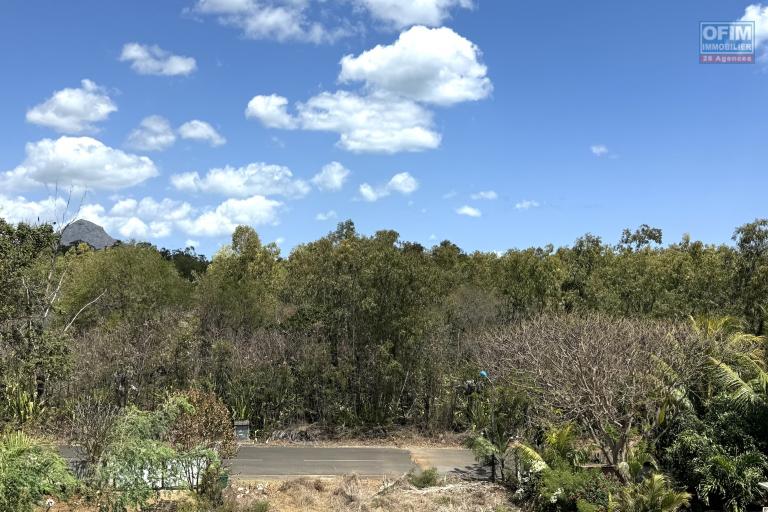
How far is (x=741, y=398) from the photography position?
12.0 metres

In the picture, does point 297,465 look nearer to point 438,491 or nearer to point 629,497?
point 438,491

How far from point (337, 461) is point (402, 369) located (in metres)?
4.20

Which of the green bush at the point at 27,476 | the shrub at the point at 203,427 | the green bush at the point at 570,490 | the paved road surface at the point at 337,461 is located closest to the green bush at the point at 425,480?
the paved road surface at the point at 337,461

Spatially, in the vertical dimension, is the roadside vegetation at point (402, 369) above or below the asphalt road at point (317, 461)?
above

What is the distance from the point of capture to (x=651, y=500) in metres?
10.5

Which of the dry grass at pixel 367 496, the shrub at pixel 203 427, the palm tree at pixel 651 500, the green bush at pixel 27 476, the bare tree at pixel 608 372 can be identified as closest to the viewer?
→ the green bush at pixel 27 476

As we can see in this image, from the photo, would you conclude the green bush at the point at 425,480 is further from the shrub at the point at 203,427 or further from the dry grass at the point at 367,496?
the shrub at the point at 203,427

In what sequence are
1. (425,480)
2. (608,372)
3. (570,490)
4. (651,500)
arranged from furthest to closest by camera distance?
1. (425,480)
2. (608,372)
3. (570,490)
4. (651,500)

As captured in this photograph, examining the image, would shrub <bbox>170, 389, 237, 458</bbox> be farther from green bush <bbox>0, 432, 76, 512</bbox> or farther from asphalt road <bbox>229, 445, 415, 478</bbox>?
asphalt road <bbox>229, 445, 415, 478</bbox>

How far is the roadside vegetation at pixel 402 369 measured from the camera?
1073 centimetres

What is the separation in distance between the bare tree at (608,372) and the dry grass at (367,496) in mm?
2409

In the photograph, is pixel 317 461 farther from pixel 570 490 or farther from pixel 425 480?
pixel 570 490

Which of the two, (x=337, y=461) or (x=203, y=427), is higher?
(x=203, y=427)

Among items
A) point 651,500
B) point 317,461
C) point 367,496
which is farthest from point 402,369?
A: point 651,500
